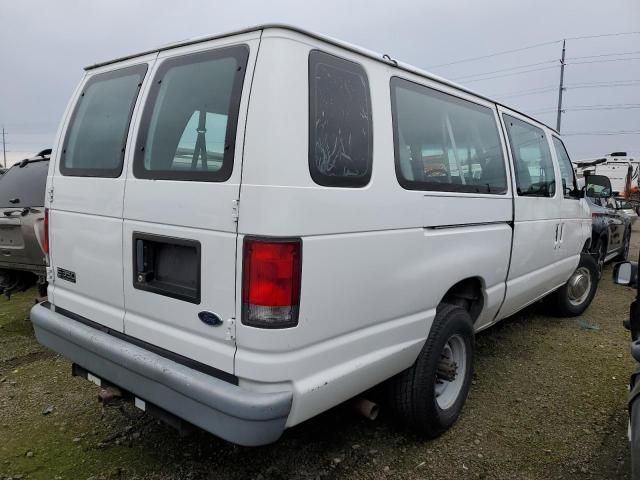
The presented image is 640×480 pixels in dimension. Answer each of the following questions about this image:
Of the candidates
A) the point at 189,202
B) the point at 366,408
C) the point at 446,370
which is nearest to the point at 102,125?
the point at 189,202

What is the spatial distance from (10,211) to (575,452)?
512 cm

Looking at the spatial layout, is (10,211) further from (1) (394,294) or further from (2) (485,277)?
(2) (485,277)

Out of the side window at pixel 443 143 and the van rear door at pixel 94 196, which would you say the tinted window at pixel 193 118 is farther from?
the side window at pixel 443 143

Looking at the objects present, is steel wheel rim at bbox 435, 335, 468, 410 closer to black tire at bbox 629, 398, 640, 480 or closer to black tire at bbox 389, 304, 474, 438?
black tire at bbox 389, 304, 474, 438

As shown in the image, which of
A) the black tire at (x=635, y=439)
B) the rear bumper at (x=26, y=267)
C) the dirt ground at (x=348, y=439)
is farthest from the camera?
the rear bumper at (x=26, y=267)

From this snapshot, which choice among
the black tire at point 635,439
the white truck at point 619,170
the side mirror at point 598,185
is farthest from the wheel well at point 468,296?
the white truck at point 619,170

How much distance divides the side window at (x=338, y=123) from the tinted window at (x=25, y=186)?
3.66 metres

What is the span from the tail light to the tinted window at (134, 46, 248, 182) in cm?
39

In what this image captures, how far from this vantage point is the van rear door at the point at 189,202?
2.10m

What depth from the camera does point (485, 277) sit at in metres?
3.32

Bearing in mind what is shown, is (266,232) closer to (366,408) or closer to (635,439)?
(366,408)

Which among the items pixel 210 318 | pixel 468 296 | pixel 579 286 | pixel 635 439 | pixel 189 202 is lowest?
pixel 579 286

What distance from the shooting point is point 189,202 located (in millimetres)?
2203

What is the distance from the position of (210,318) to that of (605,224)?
725cm
